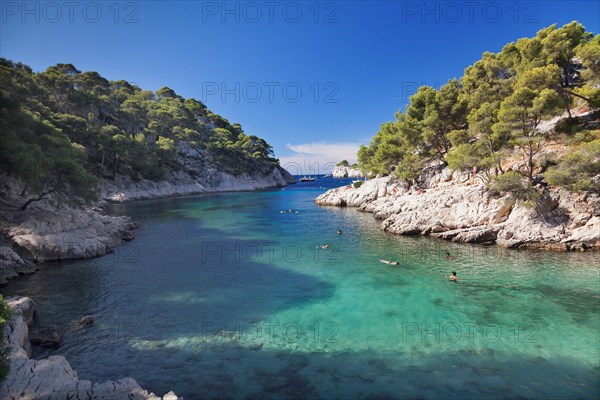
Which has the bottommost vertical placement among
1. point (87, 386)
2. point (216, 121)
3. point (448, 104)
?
point (87, 386)

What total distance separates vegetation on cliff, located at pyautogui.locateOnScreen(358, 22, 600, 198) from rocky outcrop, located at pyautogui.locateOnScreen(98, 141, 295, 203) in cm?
6206

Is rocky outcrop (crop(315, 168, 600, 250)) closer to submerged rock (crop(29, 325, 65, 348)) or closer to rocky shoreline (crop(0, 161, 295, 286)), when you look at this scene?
submerged rock (crop(29, 325, 65, 348))

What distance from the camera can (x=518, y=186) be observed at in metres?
26.6

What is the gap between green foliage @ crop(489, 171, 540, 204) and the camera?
85.1ft

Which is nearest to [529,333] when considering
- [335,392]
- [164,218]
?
[335,392]

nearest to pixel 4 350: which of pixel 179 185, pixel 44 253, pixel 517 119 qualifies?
pixel 44 253

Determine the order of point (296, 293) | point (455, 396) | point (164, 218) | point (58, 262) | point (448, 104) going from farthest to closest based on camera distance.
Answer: point (164, 218) < point (448, 104) < point (58, 262) < point (296, 293) < point (455, 396)

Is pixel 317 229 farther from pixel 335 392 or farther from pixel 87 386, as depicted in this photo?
pixel 87 386

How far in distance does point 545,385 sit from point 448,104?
42108 millimetres

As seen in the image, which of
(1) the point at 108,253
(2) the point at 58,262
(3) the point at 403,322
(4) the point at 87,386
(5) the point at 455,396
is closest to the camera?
(4) the point at 87,386

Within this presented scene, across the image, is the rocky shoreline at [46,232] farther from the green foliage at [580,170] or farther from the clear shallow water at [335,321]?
the green foliage at [580,170]

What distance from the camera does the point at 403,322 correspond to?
14.2 meters

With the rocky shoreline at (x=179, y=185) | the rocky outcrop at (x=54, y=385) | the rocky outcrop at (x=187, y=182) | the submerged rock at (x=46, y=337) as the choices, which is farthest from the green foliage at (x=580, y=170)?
the rocky outcrop at (x=187, y=182)

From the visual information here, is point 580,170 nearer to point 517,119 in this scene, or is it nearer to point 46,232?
point 517,119
